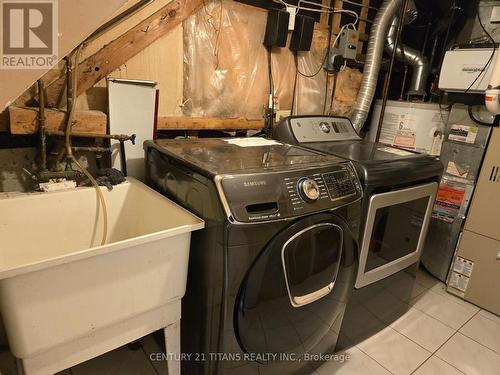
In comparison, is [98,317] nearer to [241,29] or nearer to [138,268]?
[138,268]

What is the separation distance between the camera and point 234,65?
6.20ft

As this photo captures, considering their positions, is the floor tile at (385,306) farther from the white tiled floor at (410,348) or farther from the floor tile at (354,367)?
the floor tile at (354,367)

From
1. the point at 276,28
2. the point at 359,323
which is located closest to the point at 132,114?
the point at 276,28

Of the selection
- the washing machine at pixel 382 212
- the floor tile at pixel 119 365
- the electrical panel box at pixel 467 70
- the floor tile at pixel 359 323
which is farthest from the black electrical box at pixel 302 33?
the floor tile at pixel 119 365

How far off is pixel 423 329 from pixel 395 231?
740 mm

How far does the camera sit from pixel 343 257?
4.35 feet

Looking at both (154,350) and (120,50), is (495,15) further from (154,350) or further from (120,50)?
(154,350)

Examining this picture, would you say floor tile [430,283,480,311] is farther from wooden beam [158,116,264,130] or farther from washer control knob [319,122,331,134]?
wooden beam [158,116,264,130]

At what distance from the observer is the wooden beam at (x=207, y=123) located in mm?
1697

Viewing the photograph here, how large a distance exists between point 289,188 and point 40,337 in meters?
0.82

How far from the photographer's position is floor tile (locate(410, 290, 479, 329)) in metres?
1.99

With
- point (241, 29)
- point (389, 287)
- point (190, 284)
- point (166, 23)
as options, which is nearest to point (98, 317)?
point (190, 284)

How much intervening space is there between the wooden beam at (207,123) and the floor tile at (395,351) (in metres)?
1.39

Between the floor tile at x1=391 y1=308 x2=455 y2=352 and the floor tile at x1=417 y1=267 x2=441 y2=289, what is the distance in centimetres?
38
